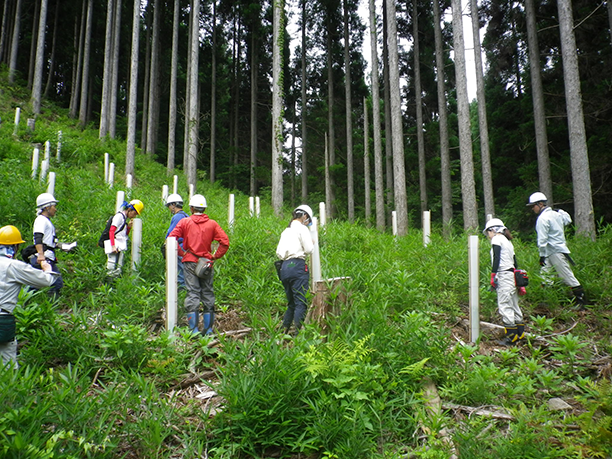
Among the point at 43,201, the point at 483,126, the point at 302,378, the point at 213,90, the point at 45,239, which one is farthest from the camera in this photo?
the point at 213,90

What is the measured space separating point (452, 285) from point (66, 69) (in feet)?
125

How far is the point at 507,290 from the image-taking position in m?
4.98

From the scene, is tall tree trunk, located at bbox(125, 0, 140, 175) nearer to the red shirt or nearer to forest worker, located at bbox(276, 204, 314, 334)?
the red shirt

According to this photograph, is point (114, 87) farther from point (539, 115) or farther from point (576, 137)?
point (576, 137)

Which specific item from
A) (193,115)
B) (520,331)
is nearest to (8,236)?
(520,331)

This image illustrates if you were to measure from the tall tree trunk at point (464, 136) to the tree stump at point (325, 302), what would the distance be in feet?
25.4

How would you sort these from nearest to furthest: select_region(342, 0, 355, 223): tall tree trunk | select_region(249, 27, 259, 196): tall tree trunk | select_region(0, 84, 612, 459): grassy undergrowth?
1. select_region(0, 84, 612, 459): grassy undergrowth
2. select_region(342, 0, 355, 223): tall tree trunk
3. select_region(249, 27, 259, 196): tall tree trunk

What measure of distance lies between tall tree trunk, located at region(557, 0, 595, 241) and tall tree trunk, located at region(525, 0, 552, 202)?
10.8 feet

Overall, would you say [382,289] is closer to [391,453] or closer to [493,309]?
[493,309]

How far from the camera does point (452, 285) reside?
6.54 metres

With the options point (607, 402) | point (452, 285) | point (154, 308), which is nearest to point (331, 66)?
point (452, 285)

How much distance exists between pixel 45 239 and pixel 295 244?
3521 millimetres

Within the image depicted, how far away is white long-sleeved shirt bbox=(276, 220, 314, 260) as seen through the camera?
5.01 m

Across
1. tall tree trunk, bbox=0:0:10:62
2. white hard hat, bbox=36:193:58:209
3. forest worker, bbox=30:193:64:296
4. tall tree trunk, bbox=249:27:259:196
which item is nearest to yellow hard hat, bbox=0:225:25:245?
forest worker, bbox=30:193:64:296
